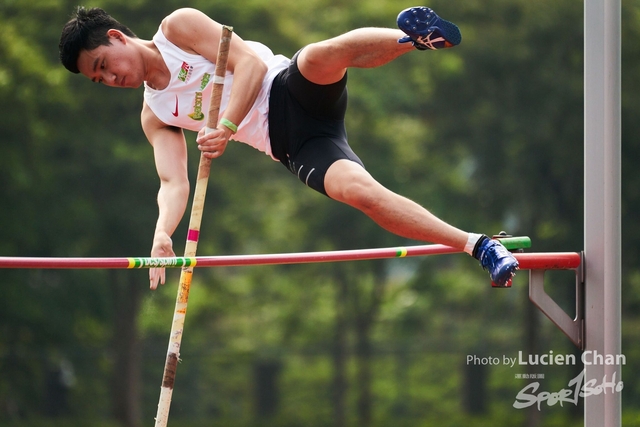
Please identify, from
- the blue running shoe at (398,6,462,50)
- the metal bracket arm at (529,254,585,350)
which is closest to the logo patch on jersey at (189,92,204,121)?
the blue running shoe at (398,6,462,50)

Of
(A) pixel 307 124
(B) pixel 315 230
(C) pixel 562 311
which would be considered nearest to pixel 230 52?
(A) pixel 307 124

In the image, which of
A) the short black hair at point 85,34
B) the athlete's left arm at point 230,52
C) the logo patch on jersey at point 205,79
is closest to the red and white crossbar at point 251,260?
the athlete's left arm at point 230,52

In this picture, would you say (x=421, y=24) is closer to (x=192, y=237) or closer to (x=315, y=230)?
(x=192, y=237)

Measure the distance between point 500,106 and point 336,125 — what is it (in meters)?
8.69

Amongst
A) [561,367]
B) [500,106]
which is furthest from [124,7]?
[561,367]

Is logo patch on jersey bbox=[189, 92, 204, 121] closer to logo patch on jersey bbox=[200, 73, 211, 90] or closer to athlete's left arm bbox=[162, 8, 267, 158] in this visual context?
logo patch on jersey bbox=[200, 73, 211, 90]

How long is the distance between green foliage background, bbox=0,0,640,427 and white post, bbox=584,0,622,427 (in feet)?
24.3

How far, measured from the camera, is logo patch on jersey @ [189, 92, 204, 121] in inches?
157

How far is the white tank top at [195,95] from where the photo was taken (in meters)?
3.92

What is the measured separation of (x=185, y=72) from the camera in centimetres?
393

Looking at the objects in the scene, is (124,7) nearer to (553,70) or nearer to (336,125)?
(553,70)

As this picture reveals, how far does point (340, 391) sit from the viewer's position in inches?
503

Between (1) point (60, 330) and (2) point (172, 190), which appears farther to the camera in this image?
(1) point (60, 330)

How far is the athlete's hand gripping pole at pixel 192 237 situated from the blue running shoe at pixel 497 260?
1.20m
